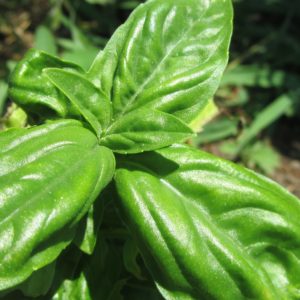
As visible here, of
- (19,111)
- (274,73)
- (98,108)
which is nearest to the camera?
(98,108)

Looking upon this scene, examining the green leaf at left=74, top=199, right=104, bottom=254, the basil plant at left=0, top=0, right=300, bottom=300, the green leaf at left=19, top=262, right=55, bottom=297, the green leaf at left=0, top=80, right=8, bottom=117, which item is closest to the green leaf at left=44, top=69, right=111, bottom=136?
the basil plant at left=0, top=0, right=300, bottom=300

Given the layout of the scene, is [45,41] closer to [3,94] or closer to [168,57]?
[3,94]

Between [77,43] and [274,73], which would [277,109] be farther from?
[77,43]

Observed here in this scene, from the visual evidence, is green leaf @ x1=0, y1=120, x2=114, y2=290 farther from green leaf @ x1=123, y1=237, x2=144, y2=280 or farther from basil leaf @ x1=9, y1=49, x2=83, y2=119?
green leaf @ x1=123, y1=237, x2=144, y2=280

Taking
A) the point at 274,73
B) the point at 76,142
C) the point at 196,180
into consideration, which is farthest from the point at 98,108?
the point at 274,73

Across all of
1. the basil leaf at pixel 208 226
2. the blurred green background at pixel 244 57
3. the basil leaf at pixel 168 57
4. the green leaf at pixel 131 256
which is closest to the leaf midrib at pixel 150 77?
the basil leaf at pixel 168 57

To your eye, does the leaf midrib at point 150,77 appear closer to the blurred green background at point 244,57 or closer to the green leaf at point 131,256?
the green leaf at point 131,256

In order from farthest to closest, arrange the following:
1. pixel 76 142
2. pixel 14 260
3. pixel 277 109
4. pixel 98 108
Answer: pixel 277 109 < pixel 98 108 < pixel 76 142 < pixel 14 260
